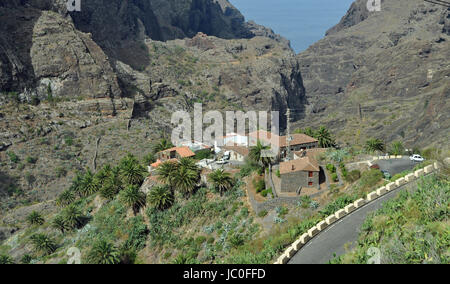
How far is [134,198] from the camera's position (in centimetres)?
4959

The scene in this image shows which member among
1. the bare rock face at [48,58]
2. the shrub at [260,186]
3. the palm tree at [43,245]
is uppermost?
the bare rock face at [48,58]

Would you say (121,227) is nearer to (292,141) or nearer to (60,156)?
(292,141)

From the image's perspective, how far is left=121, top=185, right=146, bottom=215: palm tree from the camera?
49.6 metres

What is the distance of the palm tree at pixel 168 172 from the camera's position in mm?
48125

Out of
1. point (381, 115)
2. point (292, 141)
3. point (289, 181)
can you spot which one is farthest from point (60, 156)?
point (381, 115)

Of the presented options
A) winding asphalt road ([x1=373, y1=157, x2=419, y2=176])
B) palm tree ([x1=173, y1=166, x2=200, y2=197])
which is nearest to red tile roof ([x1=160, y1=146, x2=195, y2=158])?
palm tree ([x1=173, y1=166, x2=200, y2=197])

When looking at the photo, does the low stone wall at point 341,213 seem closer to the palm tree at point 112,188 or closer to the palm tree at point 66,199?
the palm tree at point 112,188

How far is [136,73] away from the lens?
140625 millimetres

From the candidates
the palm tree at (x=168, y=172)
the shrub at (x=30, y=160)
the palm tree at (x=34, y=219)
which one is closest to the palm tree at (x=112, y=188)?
the palm tree at (x=168, y=172)

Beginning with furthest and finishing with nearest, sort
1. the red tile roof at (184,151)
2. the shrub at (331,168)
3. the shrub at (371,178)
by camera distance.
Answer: the red tile roof at (184,151) < the shrub at (331,168) < the shrub at (371,178)

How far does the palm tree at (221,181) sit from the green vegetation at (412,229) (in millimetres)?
20939

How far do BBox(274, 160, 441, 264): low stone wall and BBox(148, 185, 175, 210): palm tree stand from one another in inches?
893

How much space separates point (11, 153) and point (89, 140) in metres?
17.4

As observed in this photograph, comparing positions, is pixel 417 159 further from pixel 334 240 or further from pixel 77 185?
pixel 77 185
